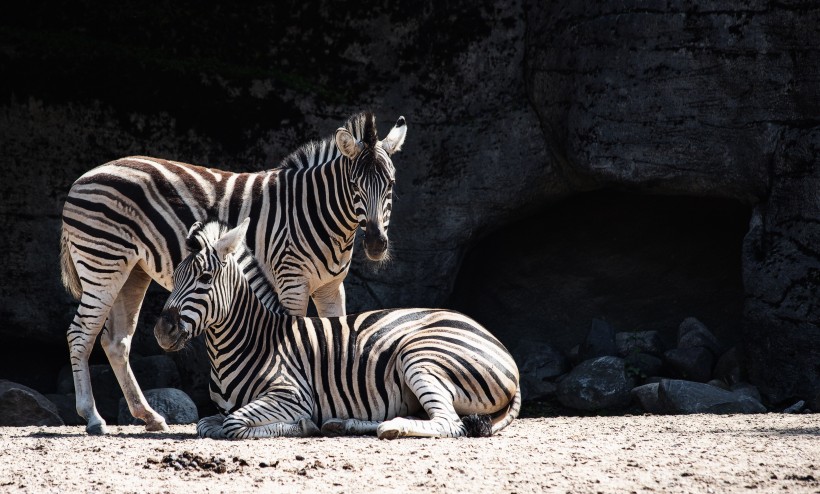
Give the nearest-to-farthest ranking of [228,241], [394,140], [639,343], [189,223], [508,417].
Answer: [228,241] → [508,417] → [189,223] → [394,140] → [639,343]

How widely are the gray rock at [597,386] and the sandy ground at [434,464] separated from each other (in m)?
3.34

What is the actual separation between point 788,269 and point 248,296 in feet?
18.7

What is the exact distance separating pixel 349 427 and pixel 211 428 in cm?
101

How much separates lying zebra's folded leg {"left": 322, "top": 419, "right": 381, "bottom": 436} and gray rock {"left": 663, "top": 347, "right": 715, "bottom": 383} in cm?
513

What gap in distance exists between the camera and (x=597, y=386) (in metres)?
11.0

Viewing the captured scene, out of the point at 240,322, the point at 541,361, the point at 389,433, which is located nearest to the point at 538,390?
the point at 541,361

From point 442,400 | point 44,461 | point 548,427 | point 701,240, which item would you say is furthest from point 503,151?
point 44,461

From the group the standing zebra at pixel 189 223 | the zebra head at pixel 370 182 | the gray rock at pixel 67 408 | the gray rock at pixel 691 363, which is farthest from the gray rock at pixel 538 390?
the gray rock at pixel 67 408

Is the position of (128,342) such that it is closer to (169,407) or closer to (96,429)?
(96,429)

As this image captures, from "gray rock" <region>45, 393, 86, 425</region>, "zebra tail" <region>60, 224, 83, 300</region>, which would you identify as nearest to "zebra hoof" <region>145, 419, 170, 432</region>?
"zebra tail" <region>60, 224, 83, 300</region>

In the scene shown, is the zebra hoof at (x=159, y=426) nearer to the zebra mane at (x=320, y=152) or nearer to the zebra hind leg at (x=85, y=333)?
the zebra hind leg at (x=85, y=333)

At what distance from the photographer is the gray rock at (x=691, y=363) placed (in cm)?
1133

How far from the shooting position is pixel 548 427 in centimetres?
830

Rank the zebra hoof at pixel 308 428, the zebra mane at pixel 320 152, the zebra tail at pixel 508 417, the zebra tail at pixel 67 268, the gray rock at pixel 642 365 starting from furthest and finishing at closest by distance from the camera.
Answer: the gray rock at pixel 642 365 → the zebra mane at pixel 320 152 → the zebra tail at pixel 67 268 → the zebra tail at pixel 508 417 → the zebra hoof at pixel 308 428
